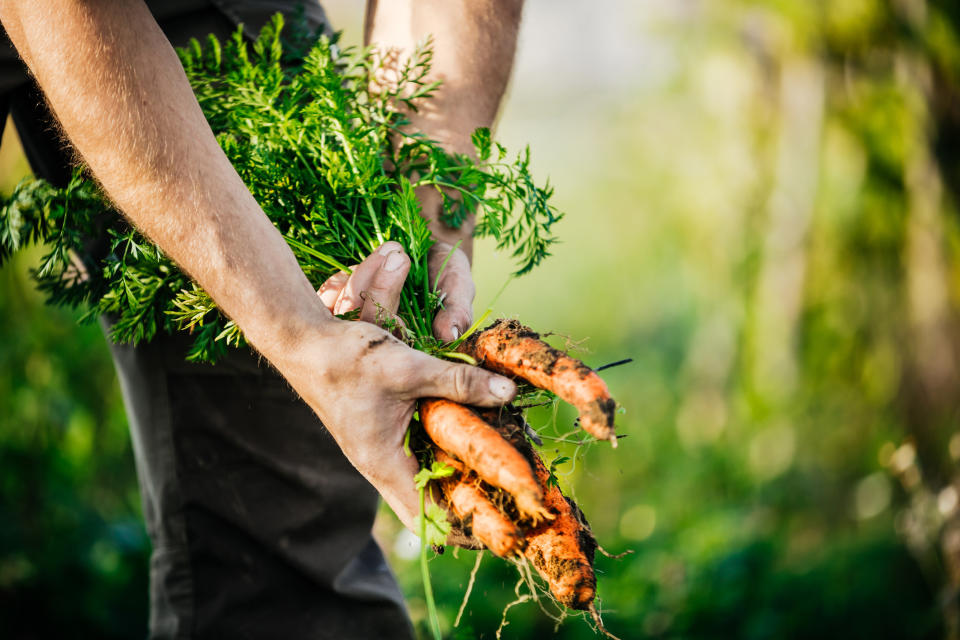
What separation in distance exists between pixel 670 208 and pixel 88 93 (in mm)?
5002

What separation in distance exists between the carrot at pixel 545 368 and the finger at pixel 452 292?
0.25 ft

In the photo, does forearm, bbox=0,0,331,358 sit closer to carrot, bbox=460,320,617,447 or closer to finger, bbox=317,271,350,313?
finger, bbox=317,271,350,313

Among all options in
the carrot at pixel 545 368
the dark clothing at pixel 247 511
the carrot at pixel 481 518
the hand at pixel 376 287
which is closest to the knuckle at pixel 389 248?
the hand at pixel 376 287

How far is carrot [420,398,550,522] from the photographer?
125 cm

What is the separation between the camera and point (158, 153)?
3.79ft

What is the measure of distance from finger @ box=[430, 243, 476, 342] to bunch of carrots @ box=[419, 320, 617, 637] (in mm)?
99

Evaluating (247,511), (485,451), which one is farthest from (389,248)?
(247,511)

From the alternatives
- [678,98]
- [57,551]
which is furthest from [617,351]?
[57,551]

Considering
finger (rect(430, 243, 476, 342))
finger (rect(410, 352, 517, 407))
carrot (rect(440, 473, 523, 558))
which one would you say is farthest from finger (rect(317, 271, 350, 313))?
carrot (rect(440, 473, 523, 558))

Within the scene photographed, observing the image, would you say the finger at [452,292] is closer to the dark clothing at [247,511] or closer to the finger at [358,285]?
the finger at [358,285]

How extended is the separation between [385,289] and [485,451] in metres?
0.39

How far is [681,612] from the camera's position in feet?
9.57

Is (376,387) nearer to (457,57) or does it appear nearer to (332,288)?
(332,288)

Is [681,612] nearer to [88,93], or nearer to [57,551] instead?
[57,551]
